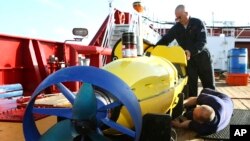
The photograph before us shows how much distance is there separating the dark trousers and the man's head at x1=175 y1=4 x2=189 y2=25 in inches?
24.9

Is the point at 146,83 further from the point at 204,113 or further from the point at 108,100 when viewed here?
the point at 204,113

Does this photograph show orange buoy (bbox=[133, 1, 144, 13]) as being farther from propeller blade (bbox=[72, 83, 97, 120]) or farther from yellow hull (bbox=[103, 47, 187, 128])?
propeller blade (bbox=[72, 83, 97, 120])

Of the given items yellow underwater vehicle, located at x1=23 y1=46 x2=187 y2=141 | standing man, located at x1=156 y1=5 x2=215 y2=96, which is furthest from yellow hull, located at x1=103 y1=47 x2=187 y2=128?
standing man, located at x1=156 y1=5 x2=215 y2=96

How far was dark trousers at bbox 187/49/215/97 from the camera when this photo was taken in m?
5.73

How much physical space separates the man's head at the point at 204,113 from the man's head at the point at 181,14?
2553 millimetres

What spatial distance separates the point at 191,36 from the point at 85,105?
3858mm

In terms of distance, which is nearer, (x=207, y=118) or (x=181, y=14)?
(x=207, y=118)

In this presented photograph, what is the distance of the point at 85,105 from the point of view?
7.20 feet

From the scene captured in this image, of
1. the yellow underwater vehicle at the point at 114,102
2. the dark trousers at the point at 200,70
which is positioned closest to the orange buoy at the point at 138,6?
the yellow underwater vehicle at the point at 114,102

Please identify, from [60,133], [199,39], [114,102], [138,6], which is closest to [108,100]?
[114,102]

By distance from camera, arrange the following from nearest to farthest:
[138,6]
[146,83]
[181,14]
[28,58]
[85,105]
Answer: [85,105] < [146,83] < [138,6] < [181,14] < [28,58]

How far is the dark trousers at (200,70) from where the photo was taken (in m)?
5.73

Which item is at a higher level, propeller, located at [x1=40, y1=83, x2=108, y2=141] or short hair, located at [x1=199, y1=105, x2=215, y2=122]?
propeller, located at [x1=40, y1=83, x2=108, y2=141]

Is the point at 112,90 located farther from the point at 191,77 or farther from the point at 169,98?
the point at 191,77
